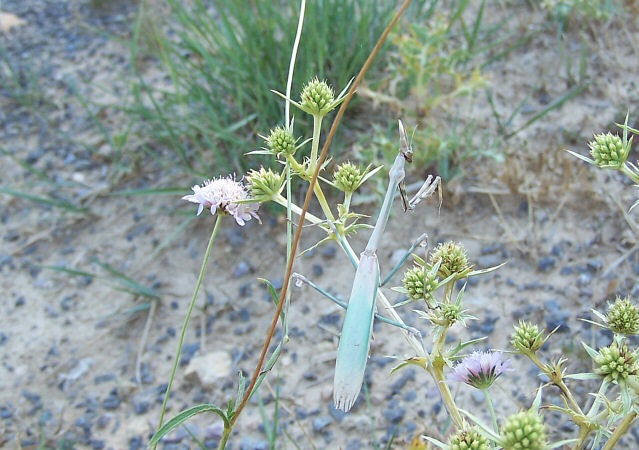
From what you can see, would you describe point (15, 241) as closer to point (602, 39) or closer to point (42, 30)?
point (42, 30)

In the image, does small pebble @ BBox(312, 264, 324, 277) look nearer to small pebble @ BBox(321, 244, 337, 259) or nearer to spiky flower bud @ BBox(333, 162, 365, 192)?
small pebble @ BBox(321, 244, 337, 259)

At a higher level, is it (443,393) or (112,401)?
(443,393)

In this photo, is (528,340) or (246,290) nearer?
(528,340)

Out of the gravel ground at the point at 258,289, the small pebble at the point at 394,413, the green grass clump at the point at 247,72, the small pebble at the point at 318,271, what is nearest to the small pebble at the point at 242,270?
the gravel ground at the point at 258,289

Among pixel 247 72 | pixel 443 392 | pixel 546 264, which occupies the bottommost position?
pixel 546 264

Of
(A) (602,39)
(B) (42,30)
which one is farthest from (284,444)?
(B) (42,30)

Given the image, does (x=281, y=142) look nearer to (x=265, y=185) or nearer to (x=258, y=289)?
(x=265, y=185)

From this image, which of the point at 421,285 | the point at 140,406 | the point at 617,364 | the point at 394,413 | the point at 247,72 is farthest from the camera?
the point at 247,72

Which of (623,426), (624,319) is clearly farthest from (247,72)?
(623,426)
